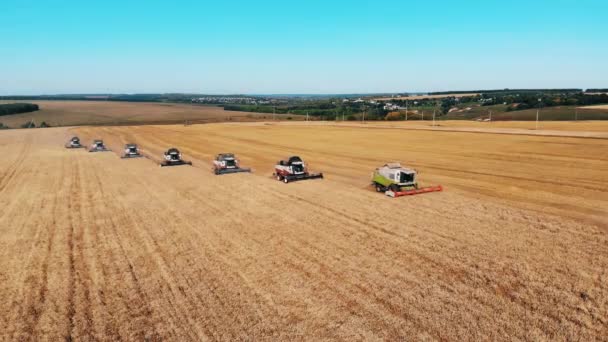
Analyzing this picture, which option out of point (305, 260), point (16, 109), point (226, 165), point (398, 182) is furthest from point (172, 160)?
point (16, 109)

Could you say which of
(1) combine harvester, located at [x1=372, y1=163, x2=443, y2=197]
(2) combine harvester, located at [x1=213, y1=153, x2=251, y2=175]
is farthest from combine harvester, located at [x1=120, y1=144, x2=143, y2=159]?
(1) combine harvester, located at [x1=372, y1=163, x2=443, y2=197]

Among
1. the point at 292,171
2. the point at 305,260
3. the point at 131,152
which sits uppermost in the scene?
the point at 292,171

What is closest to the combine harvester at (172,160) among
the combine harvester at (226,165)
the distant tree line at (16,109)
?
the combine harvester at (226,165)

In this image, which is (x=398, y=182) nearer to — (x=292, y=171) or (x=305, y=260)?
(x=292, y=171)

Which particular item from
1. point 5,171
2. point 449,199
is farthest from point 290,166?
point 5,171

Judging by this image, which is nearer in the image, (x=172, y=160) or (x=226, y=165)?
(x=226, y=165)

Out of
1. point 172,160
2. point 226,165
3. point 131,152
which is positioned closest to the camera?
point 226,165

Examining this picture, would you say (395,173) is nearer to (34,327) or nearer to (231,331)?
(231,331)

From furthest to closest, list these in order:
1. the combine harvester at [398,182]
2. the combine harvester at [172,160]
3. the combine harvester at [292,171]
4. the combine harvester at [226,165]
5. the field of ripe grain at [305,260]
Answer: the combine harvester at [172,160] < the combine harvester at [226,165] < the combine harvester at [292,171] < the combine harvester at [398,182] < the field of ripe grain at [305,260]

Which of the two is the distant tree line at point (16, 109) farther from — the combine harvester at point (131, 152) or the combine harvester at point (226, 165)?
the combine harvester at point (226, 165)
